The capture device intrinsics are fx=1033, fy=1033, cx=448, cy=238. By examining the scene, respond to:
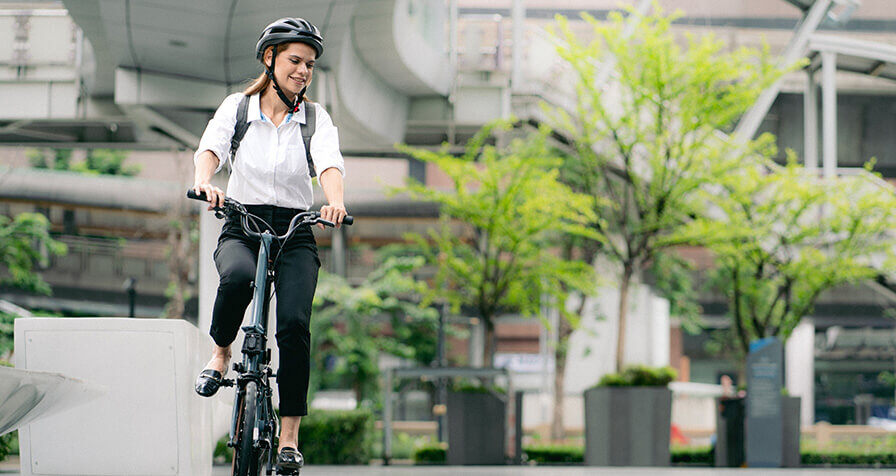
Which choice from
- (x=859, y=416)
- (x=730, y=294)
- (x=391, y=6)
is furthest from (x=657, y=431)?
(x=859, y=416)

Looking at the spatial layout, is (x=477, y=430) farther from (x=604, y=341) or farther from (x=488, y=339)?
(x=604, y=341)

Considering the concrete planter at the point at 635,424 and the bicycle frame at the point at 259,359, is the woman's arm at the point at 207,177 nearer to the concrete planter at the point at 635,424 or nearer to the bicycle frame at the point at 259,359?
the bicycle frame at the point at 259,359

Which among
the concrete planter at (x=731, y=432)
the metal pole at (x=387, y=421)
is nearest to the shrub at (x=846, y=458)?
the concrete planter at (x=731, y=432)

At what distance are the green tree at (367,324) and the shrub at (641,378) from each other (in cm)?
1108

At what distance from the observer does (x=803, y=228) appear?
16750 millimetres

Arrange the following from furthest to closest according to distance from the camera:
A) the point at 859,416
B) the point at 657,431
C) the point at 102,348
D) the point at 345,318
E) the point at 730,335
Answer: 1. the point at 859,416
2. the point at 730,335
3. the point at 345,318
4. the point at 657,431
5. the point at 102,348

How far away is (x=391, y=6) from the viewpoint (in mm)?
14523

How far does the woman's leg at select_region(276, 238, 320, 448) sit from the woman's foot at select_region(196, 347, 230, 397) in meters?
0.26

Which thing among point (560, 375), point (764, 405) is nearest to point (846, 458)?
point (764, 405)

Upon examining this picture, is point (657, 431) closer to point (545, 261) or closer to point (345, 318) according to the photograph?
point (545, 261)

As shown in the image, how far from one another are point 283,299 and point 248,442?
64 cm

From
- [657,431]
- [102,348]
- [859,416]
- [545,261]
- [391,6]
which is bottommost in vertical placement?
[859,416]

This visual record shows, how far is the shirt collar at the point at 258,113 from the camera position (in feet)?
15.1

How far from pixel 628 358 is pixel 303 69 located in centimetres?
2461
